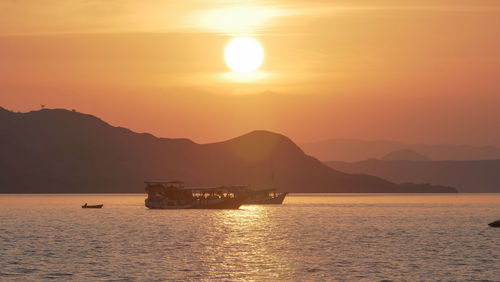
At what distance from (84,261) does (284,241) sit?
3778 centimetres

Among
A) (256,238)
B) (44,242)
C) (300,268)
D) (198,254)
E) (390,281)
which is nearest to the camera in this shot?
(390,281)

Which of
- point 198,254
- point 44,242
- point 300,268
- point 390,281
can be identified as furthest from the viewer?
point 44,242

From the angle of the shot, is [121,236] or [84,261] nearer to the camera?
[84,261]

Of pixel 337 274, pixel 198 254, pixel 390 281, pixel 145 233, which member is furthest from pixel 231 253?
pixel 145 233

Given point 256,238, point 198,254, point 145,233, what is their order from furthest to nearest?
point 145,233
point 256,238
point 198,254

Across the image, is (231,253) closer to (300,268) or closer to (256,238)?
A: (300,268)

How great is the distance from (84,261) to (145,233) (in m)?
47.9

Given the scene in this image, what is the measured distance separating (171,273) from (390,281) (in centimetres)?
2129

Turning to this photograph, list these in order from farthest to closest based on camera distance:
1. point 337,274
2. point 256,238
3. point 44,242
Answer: point 256,238, point 44,242, point 337,274

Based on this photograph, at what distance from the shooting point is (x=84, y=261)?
8306 cm

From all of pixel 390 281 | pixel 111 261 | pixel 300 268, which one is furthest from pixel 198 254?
pixel 390 281

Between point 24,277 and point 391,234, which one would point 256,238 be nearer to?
point 391,234

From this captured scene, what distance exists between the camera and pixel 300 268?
7738 centimetres

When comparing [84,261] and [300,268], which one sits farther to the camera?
[84,261]
